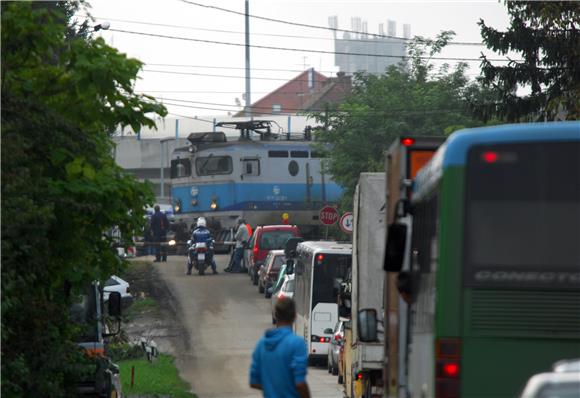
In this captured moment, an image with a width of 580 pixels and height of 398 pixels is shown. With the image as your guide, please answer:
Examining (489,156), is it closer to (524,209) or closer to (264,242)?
(524,209)

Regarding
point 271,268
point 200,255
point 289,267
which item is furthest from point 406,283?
point 200,255

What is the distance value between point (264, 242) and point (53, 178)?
33.5m

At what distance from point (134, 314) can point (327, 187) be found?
21309mm

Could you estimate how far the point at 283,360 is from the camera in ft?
35.6

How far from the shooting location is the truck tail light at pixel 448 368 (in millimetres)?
8820

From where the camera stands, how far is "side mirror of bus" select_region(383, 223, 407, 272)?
10.1m

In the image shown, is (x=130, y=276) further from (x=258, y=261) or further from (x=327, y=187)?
(x=327, y=187)

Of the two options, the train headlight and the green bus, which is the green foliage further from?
the green bus

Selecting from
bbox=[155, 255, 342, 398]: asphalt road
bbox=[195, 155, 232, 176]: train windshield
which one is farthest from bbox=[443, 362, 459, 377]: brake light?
bbox=[195, 155, 232, 176]: train windshield

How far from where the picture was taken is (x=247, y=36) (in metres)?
90.7

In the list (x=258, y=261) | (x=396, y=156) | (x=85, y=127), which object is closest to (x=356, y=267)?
(x=85, y=127)

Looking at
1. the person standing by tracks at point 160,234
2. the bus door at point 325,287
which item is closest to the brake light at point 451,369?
the bus door at point 325,287

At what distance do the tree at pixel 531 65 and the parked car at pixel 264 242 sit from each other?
16.9m

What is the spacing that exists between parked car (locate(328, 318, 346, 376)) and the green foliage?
20.0 meters
